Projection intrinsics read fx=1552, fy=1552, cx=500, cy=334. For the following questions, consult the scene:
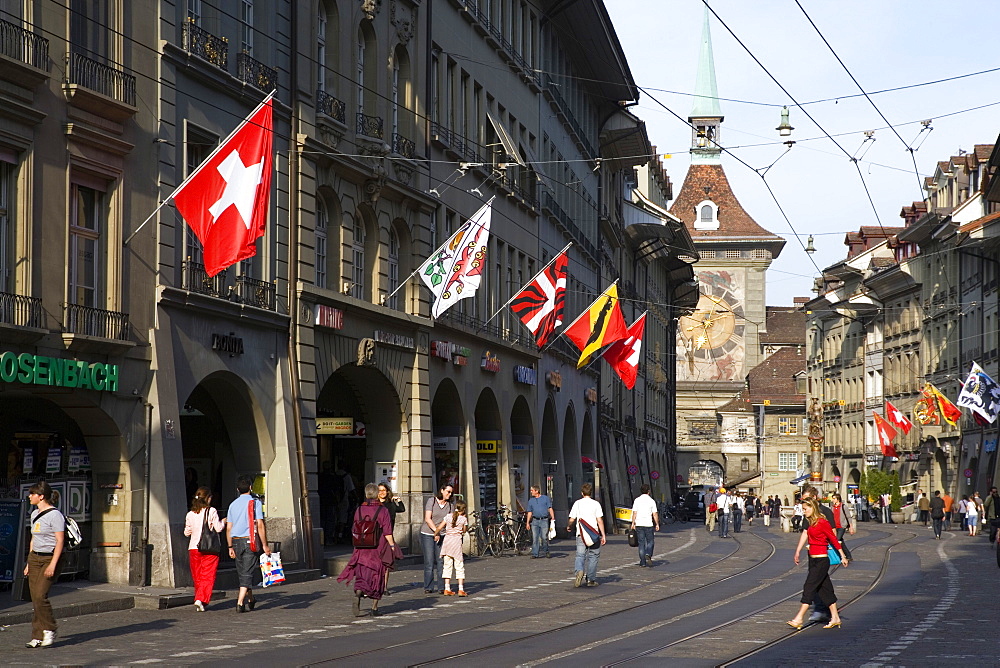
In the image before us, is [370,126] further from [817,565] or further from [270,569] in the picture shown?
[817,565]

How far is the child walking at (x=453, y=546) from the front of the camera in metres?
23.2

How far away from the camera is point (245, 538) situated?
19984 mm

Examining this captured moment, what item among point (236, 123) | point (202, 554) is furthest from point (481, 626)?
Result: point (236, 123)

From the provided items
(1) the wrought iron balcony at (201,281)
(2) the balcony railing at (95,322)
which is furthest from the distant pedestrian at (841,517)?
(2) the balcony railing at (95,322)

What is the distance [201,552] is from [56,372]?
294 cm

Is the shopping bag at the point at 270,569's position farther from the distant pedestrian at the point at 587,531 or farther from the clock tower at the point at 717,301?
the clock tower at the point at 717,301

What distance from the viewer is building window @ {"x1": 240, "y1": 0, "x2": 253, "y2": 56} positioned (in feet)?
84.5

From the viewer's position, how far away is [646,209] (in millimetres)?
75000

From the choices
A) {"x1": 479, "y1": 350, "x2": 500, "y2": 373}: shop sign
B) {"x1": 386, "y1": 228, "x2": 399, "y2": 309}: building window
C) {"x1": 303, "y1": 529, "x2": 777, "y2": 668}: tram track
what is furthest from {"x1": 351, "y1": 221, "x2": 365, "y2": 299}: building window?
{"x1": 303, "y1": 529, "x2": 777, "y2": 668}: tram track

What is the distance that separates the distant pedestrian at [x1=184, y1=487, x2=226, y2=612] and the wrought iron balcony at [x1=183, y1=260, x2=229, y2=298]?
4.59 meters

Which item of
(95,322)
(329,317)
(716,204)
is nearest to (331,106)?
(329,317)

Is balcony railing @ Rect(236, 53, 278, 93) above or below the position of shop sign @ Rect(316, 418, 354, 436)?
above

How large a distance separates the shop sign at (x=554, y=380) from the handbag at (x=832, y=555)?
92.6 ft

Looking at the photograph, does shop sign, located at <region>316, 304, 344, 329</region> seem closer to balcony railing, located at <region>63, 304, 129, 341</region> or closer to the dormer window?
balcony railing, located at <region>63, 304, 129, 341</region>
